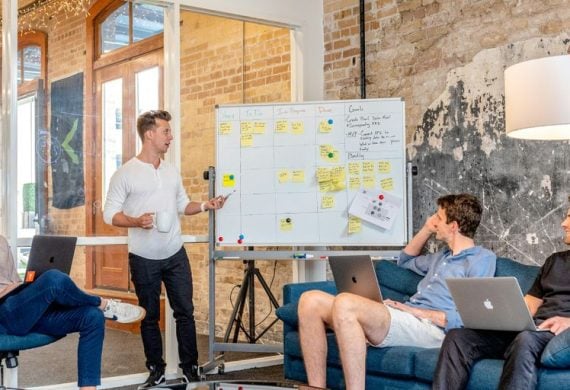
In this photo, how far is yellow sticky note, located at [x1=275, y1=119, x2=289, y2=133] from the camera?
5.45 meters

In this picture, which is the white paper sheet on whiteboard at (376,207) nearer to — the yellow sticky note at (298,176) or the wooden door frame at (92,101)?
the yellow sticky note at (298,176)

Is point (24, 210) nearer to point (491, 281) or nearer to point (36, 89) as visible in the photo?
point (36, 89)

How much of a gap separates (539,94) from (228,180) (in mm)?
2418

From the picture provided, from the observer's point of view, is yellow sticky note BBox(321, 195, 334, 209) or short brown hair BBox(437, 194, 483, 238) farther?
yellow sticky note BBox(321, 195, 334, 209)

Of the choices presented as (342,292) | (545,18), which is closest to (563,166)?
(545,18)

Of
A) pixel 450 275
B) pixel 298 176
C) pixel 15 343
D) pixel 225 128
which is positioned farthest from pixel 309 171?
pixel 15 343

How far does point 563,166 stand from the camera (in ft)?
15.2

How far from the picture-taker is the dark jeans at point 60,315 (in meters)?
3.83

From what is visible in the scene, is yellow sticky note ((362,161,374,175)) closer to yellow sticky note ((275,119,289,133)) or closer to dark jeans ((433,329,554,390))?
yellow sticky note ((275,119,289,133))

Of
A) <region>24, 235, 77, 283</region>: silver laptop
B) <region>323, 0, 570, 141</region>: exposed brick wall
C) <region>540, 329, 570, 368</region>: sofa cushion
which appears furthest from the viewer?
<region>323, 0, 570, 141</region>: exposed brick wall

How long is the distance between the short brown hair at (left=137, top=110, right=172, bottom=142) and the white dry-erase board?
1.55 feet

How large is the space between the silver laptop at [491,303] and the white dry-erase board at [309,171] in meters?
1.74

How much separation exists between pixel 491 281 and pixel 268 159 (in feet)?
7.80

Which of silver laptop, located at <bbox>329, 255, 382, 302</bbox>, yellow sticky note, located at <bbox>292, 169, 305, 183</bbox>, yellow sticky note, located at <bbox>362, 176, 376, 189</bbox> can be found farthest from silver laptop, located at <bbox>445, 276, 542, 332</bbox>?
yellow sticky note, located at <bbox>292, 169, 305, 183</bbox>
